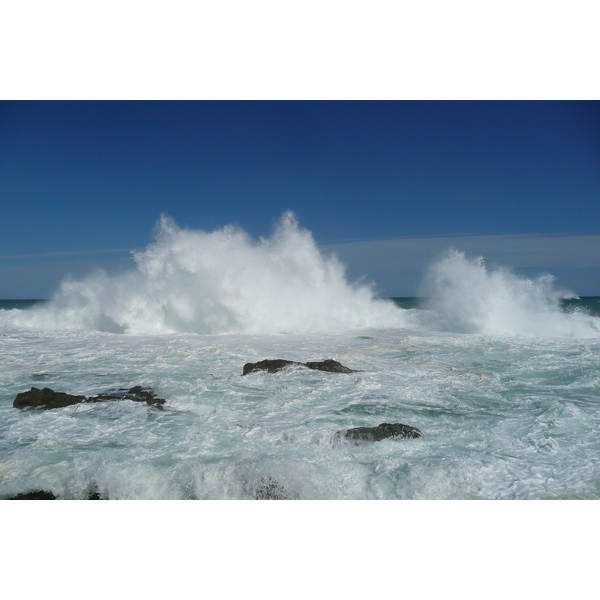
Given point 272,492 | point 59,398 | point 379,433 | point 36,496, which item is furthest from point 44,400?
point 379,433

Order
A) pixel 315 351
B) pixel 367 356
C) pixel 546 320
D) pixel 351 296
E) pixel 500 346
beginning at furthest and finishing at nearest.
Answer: pixel 351 296, pixel 546 320, pixel 500 346, pixel 315 351, pixel 367 356

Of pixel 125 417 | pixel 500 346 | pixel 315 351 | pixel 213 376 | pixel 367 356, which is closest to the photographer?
pixel 125 417

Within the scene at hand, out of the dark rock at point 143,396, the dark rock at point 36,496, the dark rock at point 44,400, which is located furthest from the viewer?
the dark rock at point 143,396

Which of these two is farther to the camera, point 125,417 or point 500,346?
point 500,346

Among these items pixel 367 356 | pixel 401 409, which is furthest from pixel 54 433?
pixel 367 356

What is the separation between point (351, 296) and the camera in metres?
16.9

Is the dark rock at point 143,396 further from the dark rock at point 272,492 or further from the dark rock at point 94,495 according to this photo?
the dark rock at point 272,492

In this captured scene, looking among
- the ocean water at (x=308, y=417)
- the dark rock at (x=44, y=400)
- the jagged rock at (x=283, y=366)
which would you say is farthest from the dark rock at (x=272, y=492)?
the jagged rock at (x=283, y=366)

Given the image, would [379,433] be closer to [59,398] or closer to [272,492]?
[272,492]

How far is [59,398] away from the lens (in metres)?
5.21

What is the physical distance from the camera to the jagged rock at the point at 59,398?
16.7 feet

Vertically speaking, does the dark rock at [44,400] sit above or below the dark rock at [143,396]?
above

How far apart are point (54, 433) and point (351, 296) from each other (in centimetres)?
1358
